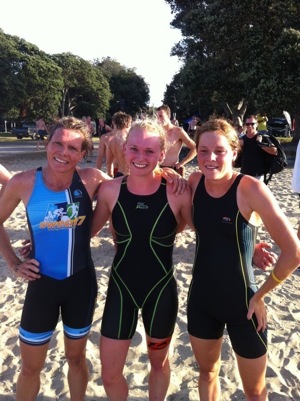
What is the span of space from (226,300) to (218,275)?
0.14m

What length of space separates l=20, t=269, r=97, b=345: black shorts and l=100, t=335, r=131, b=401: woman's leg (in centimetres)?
20

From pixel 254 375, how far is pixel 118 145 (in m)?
5.31

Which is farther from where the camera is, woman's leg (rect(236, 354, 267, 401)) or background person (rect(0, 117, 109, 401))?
background person (rect(0, 117, 109, 401))

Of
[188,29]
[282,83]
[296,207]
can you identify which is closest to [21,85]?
[188,29]

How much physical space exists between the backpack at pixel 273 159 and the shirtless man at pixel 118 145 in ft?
7.40

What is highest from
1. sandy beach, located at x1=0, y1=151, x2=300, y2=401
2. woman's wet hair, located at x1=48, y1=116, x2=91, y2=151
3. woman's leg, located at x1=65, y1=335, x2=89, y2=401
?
woman's wet hair, located at x1=48, y1=116, x2=91, y2=151

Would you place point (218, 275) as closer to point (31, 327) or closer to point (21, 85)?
point (31, 327)

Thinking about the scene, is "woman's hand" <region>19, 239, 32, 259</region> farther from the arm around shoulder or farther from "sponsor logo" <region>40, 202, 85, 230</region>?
the arm around shoulder

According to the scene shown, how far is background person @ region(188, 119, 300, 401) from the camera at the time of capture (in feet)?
7.00

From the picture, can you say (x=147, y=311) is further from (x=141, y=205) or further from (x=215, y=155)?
(x=215, y=155)

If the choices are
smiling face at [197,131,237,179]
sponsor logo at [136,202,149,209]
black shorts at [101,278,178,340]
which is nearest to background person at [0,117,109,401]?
black shorts at [101,278,178,340]

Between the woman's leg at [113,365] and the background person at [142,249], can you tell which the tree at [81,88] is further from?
the woman's leg at [113,365]

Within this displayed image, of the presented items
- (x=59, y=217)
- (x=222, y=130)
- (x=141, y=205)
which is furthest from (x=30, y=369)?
(x=222, y=130)

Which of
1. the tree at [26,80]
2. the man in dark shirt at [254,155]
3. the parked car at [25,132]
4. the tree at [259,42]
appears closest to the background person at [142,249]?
the man in dark shirt at [254,155]
